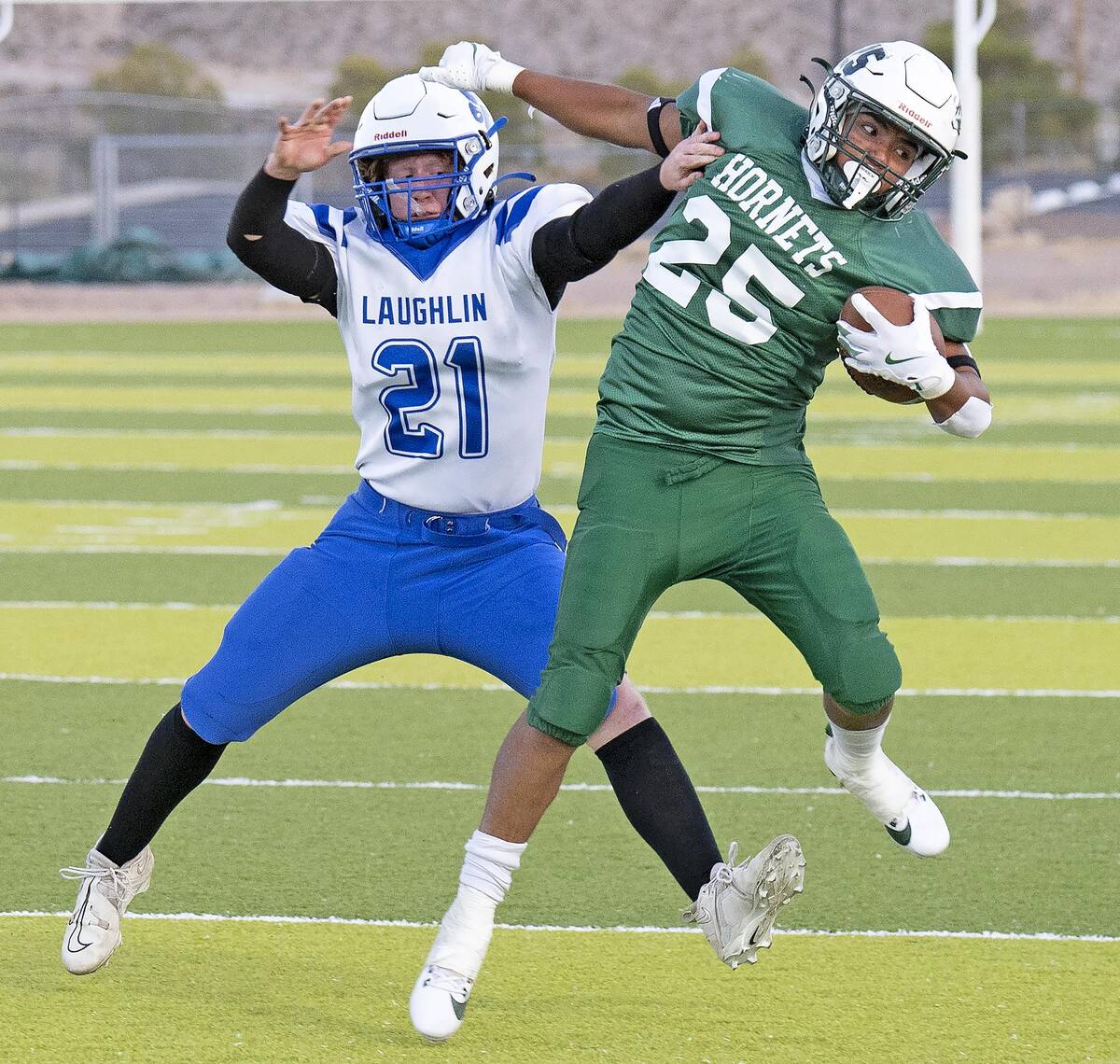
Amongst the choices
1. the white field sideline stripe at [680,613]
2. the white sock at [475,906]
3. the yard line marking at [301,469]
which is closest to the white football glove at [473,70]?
the white sock at [475,906]

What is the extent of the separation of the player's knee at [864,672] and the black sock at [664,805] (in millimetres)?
357

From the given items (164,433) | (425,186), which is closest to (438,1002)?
(425,186)

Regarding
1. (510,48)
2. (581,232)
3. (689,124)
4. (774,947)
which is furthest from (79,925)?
(510,48)

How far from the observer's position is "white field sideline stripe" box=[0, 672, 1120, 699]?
5977mm

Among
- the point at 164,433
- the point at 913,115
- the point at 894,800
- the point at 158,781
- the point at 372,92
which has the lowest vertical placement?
the point at 372,92

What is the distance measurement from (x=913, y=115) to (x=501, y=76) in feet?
3.26

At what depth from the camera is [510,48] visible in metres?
55.8

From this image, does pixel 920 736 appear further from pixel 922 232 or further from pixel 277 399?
Answer: pixel 277 399

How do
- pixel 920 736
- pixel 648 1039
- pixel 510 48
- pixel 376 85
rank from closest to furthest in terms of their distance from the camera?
pixel 648 1039 < pixel 920 736 < pixel 376 85 < pixel 510 48

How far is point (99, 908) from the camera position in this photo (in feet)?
12.2

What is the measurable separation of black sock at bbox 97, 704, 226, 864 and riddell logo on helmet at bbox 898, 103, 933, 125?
68.2 inches

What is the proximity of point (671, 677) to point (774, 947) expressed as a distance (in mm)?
2323

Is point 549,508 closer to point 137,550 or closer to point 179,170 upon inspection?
point 137,550

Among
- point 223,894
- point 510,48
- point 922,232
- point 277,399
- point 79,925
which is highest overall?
point 922,232
